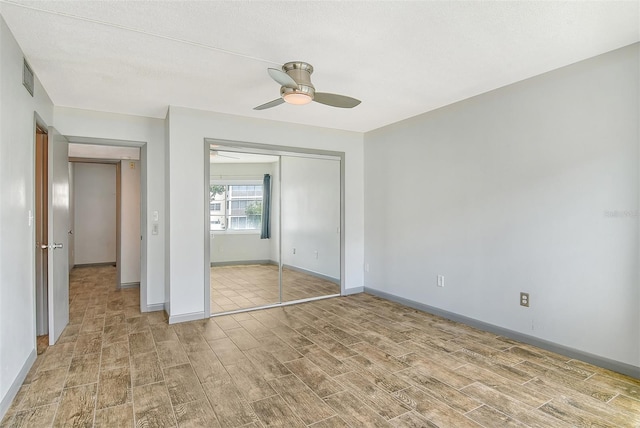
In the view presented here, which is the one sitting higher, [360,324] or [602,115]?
[602,115]

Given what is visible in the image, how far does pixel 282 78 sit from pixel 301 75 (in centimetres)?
45

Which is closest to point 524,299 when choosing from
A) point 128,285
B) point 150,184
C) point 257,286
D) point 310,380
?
point 310,380

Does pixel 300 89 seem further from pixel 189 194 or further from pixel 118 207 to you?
pixel 118 207

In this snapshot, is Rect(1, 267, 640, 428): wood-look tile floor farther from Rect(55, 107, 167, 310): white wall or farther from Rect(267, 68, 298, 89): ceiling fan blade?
Rect(267, 68, 298, 89): ceiling fan blade

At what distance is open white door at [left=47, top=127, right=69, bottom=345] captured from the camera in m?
3.16

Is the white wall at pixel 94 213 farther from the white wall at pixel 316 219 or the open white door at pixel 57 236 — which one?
the white wall at pixel 316 219

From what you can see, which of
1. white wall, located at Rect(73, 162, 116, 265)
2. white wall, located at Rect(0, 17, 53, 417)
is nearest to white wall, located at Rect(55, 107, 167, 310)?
white wall, located at Rect(0, 17, 53, 417)

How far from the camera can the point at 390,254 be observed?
15.7 ft

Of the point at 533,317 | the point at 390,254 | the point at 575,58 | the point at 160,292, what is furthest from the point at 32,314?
the point at 575,58

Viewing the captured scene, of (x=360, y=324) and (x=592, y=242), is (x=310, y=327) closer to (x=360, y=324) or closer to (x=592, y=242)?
(x=360, y=324)

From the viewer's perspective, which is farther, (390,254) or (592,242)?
(390,254)

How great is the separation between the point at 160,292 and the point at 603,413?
4.39 meters

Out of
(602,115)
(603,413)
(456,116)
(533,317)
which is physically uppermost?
(456,116)

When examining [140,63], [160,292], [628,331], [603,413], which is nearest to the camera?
[603,413]
